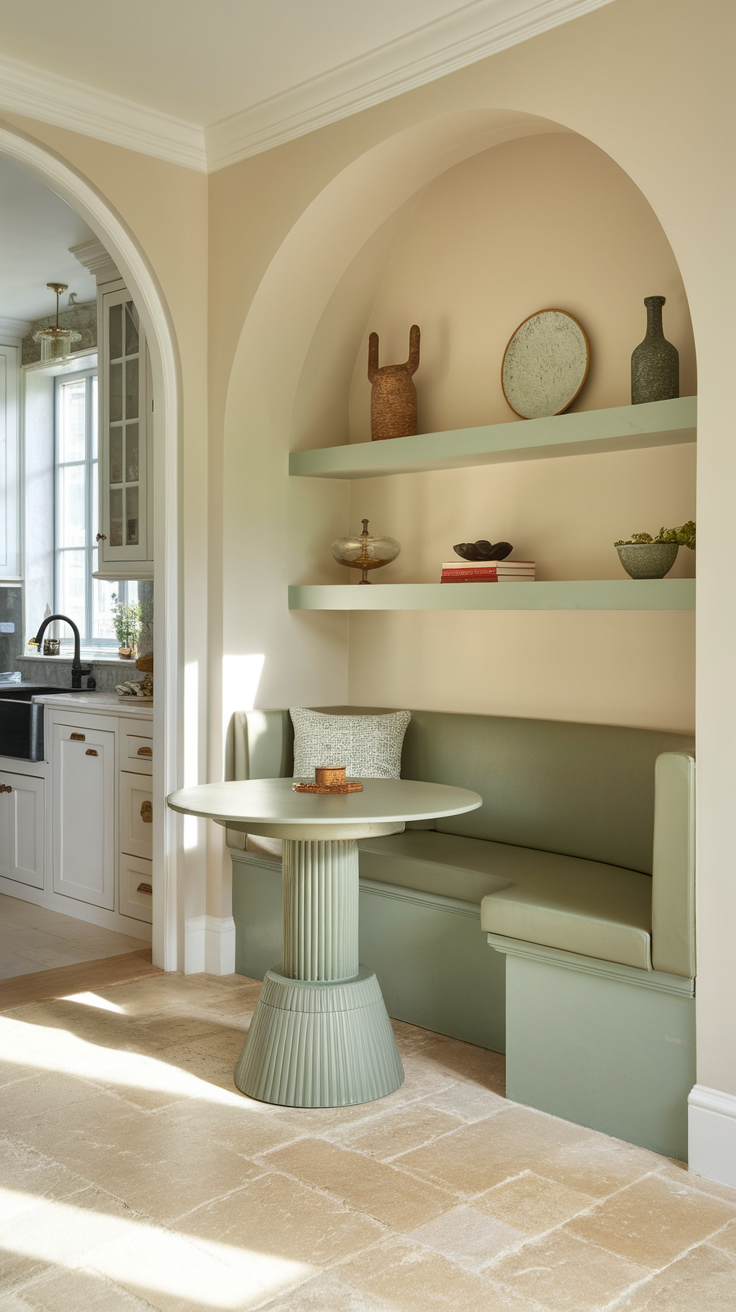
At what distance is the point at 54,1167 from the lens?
2490 mm

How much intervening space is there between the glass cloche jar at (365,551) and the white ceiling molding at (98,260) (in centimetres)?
159

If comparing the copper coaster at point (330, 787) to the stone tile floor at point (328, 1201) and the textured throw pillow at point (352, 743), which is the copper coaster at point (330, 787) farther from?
the stone tile floor at point (328, 1201)

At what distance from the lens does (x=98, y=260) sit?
4.64 meters

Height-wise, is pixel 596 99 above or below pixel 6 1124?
above

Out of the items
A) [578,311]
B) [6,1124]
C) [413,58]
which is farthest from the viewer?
[578,311]

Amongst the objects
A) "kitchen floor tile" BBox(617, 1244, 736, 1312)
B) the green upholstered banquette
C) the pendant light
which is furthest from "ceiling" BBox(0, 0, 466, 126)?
"kitchen floor tile" BBox(617, 1244, 736, 1312)

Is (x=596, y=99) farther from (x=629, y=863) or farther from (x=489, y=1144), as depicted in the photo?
(x=489, y=1144)

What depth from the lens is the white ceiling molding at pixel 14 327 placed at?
6.28 m

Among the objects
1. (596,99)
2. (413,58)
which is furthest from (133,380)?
(596,99)

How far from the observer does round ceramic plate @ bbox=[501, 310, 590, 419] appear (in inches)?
136

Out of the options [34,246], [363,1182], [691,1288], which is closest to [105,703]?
[34,246]

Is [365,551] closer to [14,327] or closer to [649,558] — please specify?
[649,558]

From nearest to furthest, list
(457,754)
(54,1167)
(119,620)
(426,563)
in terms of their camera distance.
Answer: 1. (54,1167)
2. (457,754)
3. (426,563)
4. (119,620)

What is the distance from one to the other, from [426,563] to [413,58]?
64.5 inches
